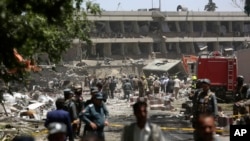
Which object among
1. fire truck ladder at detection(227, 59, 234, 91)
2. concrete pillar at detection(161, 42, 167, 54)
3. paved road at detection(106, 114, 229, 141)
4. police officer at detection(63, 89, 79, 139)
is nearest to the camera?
police officer at detection(63, 89, 79, 139)

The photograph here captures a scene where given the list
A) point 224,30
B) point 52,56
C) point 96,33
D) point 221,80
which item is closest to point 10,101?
point 221,80

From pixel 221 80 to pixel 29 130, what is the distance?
1345 cm

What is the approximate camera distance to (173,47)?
75062 mm

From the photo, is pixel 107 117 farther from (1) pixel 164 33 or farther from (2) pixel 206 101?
(1) pixel 164 33

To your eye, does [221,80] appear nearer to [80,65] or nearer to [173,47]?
[80,65]

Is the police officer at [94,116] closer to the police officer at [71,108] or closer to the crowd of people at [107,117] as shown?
the crowd of people at [107,117]

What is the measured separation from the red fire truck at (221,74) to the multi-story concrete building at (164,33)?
132 ft

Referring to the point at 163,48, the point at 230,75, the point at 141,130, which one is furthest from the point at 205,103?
the point at 163,48

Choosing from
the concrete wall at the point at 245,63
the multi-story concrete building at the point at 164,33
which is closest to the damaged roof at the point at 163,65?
the concrete wall at the point at 245,63

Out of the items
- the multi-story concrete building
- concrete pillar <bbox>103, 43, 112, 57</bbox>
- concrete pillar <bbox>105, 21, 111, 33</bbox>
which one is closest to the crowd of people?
concrete pillar <bbox>103, 43, 112, 57</bbox>

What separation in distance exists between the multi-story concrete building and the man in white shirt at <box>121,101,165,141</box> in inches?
2438

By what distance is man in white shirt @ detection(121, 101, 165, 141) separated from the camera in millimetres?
7035

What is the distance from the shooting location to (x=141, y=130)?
7.07m

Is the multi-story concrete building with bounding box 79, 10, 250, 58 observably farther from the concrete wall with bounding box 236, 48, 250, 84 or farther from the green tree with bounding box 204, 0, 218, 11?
the green tree with bounding box 204, 0, 218, 11
